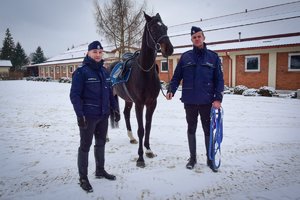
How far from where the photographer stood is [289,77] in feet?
59.1

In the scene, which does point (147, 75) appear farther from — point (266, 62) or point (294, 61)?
point (266, 62)

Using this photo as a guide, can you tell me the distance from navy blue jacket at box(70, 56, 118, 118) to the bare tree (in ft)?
53.8

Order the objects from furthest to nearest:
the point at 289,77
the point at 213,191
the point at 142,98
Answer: the point at 289,77 → the point at 142,98 → the point at 213,191

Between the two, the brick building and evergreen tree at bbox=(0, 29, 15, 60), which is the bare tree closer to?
the brick building

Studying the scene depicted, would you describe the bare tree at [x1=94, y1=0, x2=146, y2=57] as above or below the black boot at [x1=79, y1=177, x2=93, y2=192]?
above

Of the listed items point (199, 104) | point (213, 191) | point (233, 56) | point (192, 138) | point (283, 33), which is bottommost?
point (213, 191)

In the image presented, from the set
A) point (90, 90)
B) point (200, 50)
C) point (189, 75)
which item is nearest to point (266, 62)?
point (200, 50)

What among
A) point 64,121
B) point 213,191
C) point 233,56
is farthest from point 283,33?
point 213,191

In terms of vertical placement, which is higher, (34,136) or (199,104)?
(199,104)

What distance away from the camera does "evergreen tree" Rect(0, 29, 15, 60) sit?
246 feet

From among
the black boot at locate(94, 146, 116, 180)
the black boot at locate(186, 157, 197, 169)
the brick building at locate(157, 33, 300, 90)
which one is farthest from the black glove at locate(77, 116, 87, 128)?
the brick building at locate(157, 33, 300, 90)

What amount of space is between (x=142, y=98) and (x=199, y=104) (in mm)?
1159

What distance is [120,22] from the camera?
64.7 ft

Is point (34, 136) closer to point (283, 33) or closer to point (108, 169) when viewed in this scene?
point (108, 169)
